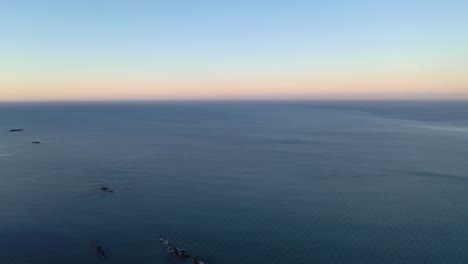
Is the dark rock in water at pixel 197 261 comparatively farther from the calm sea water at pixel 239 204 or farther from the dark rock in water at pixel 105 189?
the dark rock in water at pixel 105 189

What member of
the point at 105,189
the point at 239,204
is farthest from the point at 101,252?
the point at 105,189

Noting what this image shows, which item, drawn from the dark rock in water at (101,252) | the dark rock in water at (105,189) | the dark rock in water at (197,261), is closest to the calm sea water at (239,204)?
the dark rock in water at (101,252)

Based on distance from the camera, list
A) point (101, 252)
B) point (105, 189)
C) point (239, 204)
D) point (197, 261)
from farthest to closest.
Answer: point (105, 189) < point (239, 204) < point (101, 252) < point (197, 261)

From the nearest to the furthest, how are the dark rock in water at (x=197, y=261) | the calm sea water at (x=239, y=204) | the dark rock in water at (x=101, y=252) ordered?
the dark rock in water at (x=197, y=261) < the dark rock in water at (x=101, y=252) < the calm sea water at (x=239, y=204)

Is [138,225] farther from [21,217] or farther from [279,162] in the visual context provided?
[279,162]

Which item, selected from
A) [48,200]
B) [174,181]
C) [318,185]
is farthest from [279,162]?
[48,200]

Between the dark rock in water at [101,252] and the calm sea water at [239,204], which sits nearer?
the dark rock in water at [101,252]

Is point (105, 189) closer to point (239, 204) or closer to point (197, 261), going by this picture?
point (239, 204)

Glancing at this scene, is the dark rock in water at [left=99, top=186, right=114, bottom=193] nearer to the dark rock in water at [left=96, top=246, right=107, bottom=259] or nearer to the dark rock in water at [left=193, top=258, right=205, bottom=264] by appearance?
the dark rock in water at [left=96, top=246, right=107, bottom=259]

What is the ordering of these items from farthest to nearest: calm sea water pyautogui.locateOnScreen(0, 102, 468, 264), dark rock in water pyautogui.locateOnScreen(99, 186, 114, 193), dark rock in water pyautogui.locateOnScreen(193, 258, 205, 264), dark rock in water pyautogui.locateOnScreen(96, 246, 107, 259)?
1. dark rock in water pyautogui.locateOnScreen(99, 186, 114, 193)
2. calm sea water pyautogui.locateOnScreen(0, 102, 468, 264)
3. dark rock in water pyautogui.locateOnScreen(96, 246, 107, 259)
4. dark rock in water pyautogui.locateOnScreen(193, 258, 205, 264)

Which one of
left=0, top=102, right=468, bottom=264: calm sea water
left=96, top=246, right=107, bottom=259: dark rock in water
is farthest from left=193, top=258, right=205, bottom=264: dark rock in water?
left=96, top=246, right=107, bottom=259: dark rock in water

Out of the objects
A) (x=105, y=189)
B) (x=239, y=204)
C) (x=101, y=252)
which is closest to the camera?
(x=101, y=252)
